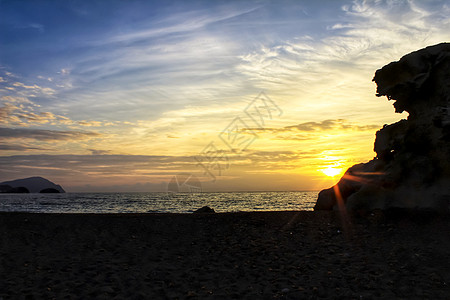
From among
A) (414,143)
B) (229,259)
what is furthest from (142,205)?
(229,259)

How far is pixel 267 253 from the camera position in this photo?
12.1 meters

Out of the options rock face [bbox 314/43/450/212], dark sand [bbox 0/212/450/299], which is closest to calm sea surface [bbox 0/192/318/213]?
rock face [bbox 314/43/450/212]

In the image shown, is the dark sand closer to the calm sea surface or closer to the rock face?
the rock face

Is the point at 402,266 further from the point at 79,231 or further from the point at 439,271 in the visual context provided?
the point at 79,231

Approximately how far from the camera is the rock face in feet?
57.0

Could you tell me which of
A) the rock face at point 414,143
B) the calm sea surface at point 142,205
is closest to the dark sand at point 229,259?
the rock face at point 414,143

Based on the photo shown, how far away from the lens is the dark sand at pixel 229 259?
27.5ft

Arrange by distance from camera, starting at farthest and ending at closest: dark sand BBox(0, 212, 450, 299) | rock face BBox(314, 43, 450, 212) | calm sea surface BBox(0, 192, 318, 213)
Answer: calm sea surface BBox(0, 192, 318, 213)
rock face BBox(314, 43, 450, 212)
dark sand BBox(0, 212, 450, 299)

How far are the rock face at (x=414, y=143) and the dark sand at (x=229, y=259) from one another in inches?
77.3

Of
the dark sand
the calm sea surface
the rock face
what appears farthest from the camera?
the calm sea surface

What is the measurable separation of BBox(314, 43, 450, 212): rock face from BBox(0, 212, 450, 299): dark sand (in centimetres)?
196

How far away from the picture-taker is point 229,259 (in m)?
11.5

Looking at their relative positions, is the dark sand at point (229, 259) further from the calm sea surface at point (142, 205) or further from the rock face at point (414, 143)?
the calm sea surface at point (142, 205)

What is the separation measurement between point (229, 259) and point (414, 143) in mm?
14683
